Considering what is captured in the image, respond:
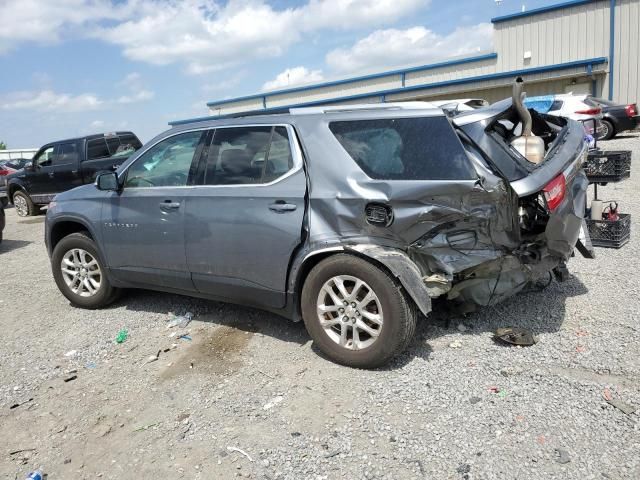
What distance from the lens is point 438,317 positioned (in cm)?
448

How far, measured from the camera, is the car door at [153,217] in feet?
14.8

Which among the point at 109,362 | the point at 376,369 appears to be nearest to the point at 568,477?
the point at 376,369

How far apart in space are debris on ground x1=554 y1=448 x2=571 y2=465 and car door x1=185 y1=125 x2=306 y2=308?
6.93ft

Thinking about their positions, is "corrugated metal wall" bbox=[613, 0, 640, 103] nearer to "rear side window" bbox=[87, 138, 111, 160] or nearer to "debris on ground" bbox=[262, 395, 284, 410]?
"rear side window" bbox=[87, 138, 111, 160]

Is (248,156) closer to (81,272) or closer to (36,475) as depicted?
(81,272)

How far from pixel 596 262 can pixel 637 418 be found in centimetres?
323

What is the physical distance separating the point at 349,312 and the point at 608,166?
14.5 ft

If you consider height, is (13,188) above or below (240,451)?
above

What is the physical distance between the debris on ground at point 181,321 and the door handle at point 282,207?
1.67 meters

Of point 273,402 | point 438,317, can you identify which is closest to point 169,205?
point 273,402

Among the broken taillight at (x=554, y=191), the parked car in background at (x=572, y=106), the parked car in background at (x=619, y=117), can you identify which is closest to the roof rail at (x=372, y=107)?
the broken taillight at (x=554, y=191)

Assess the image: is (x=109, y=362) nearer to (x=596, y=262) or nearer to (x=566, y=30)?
(x=596, y=262)

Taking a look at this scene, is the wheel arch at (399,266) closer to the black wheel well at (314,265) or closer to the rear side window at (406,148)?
the black wheel well at (314,265)

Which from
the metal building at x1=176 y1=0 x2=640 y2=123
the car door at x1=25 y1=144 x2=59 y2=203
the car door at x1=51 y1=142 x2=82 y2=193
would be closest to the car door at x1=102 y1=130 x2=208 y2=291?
the car door at x1=51 y1=142 x2=82 y2=193
